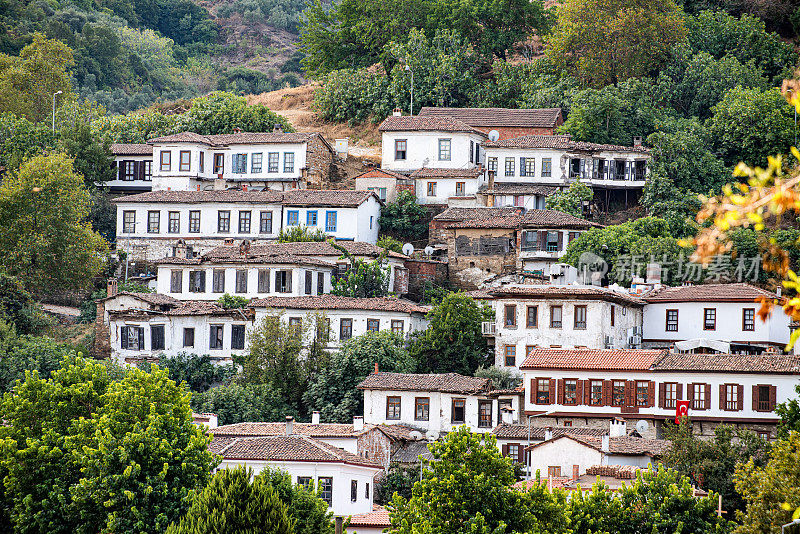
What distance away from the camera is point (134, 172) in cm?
6944

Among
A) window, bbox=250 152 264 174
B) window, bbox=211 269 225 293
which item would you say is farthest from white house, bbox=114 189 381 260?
window, bbox=211 269 225 293

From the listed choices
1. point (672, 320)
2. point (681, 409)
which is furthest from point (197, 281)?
point (681, 409)

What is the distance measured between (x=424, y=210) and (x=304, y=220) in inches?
268

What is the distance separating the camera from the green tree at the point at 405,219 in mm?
62312

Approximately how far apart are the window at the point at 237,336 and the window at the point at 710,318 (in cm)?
1918

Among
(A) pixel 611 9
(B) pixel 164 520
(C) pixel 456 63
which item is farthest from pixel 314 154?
(B) pixel 164 520

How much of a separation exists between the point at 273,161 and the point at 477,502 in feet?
135

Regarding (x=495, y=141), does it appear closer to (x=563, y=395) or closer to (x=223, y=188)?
(x=223, y=188)

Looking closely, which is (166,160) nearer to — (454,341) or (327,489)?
(454,341)

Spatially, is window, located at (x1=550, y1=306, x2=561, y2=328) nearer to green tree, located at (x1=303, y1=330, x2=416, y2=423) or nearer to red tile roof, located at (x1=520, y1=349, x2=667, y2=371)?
red tile roof, located at (x1=520, y1=349, x2=667, y2=371)

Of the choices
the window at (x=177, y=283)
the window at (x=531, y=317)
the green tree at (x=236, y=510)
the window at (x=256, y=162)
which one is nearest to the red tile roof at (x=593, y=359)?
the window at (x=531, y=317)

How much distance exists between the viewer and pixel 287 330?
4928 centimetres

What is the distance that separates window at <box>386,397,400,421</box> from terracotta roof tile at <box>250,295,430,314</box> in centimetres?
603

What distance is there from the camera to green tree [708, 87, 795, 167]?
64750 mm
